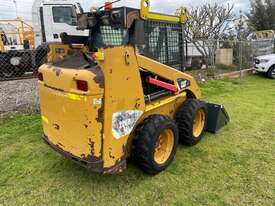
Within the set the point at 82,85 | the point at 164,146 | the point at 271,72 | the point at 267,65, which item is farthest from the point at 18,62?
the point at 271,72

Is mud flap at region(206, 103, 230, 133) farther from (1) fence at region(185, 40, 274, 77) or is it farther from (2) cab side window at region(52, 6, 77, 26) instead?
(2) cab side window at region(52, 6, 77, 26)

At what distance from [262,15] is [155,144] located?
59.3 feet

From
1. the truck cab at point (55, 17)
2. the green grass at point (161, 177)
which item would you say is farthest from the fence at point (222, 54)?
the green grass at point (161, 177)

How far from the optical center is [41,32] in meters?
9.61

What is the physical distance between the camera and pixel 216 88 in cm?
859

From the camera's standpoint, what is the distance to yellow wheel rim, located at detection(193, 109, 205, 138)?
427cm

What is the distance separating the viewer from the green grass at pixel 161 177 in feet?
9.64

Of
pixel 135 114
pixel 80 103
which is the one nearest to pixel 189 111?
pixel 135 114

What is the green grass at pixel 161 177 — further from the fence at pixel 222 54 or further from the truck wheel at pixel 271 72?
the truck wheel at pixel 271 72

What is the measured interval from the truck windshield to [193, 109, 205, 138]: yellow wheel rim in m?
1.79

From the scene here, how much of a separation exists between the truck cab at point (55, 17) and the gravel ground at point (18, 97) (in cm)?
227

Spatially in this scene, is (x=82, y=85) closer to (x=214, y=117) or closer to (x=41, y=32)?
(x=214, y=117)

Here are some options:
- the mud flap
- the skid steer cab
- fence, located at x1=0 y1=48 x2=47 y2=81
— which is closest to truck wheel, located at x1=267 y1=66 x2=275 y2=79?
the mud flap

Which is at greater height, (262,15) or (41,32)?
(262,15)
